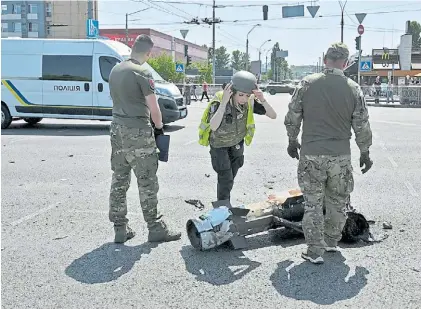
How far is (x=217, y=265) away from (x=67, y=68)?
38.5 ft

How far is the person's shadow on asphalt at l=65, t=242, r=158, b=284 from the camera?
4.25m

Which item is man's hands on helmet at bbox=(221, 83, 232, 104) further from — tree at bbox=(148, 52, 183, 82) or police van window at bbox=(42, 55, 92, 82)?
tree at bbox=(148, 52, 183, 82)

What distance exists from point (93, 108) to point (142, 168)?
10.5 metres

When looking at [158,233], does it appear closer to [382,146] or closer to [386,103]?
[382,146]

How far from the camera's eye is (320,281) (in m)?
4.13

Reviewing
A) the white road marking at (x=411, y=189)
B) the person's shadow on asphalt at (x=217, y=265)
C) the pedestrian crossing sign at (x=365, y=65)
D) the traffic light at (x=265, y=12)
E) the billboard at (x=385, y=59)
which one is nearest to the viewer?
the person's shadow on asphalt at (x=217, y=265)

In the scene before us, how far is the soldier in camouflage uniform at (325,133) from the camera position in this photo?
442 centimetres

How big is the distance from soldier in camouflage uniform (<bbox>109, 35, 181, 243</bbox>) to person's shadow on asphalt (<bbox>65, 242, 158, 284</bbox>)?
19 cm

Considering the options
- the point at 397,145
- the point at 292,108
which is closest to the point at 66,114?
the point at 397,145

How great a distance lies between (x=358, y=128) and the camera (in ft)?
14.7

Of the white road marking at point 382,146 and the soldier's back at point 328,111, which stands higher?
the soldier's back at point 328,111

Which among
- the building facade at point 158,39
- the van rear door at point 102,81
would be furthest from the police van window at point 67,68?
the building facade at point 158,39

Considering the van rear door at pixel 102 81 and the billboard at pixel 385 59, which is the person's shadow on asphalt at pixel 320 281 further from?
the billboard at pixel 385 59

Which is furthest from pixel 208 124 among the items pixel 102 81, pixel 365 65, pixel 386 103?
pixel 386 103
